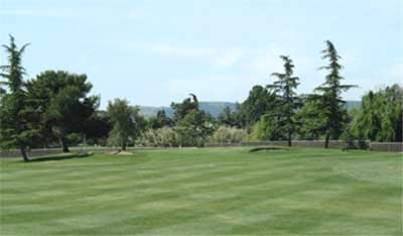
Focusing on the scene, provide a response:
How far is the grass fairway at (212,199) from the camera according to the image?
55.6ft

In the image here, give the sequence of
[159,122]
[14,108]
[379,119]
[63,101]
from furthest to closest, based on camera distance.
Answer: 1. [159,122]
2. [63,101]
3. [379,119]
4. [14,108]

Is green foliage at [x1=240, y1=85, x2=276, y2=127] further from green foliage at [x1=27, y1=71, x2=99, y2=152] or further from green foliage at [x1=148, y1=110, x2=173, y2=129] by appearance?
green foliage at [x1=27, y1=71, x2=99, y2=152]

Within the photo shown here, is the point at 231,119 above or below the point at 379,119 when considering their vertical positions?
above

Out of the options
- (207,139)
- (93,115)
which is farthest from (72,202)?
(207,139)

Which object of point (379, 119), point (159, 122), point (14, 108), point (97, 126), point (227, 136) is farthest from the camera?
point (159, 122)

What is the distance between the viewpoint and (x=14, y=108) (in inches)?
2088

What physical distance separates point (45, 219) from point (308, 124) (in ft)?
146

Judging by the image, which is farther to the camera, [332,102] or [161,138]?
[161,138]

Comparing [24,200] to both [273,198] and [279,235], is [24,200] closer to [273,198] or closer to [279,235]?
[273,198]

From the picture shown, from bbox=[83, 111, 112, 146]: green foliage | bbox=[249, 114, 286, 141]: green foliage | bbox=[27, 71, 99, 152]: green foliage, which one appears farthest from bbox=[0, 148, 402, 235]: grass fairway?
bbox=[83, 111, 112, 146]: green foliage

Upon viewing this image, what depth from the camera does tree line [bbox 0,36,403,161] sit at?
53.5 m

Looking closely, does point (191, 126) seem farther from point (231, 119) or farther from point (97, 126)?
point (231, 119)

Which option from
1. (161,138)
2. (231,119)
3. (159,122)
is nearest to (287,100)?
(161,138)

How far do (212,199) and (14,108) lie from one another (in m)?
33.7
